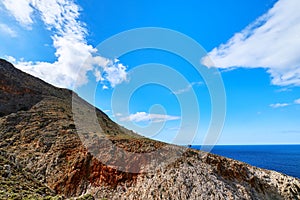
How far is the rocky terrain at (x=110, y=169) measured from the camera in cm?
3013

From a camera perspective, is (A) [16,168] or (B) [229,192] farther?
(B) [229,192]

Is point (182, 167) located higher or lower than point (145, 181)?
higher

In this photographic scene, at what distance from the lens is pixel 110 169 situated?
109ft

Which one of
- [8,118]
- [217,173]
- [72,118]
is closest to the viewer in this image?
[217,173]

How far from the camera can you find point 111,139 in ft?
133

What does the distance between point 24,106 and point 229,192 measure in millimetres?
45638

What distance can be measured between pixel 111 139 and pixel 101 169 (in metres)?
7.70

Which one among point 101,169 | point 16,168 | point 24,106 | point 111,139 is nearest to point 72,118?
point 24,106

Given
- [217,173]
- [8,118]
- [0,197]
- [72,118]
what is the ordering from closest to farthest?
[0,197] → [217,173] → [8,118] → [72,118]

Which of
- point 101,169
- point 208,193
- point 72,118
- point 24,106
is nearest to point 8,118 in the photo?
point 24,106

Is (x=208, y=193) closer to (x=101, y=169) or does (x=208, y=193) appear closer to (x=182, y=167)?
(x=182, y=167)

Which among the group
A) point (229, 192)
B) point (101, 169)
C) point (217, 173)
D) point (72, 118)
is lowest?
point (101, 169)

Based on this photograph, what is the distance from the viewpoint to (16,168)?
25.7 meters

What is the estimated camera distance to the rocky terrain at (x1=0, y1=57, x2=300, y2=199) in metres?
30.1
